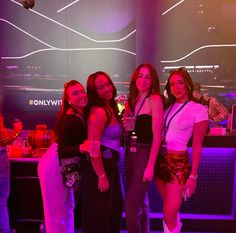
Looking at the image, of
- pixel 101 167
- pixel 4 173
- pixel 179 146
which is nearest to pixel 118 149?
pixel 101 167

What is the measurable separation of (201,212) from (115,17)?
247 cm

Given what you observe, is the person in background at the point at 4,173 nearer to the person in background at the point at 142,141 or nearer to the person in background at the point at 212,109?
the person in background at the point at 142,141

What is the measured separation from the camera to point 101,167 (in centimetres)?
191

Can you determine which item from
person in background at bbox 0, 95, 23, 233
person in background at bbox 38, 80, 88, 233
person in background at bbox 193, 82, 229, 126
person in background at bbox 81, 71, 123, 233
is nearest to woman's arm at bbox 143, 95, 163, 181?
person in background at bbox 81, 71, 123, 233

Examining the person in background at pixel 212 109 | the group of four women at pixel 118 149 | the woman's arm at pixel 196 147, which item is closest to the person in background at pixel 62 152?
the group of four women at pixel 118 149

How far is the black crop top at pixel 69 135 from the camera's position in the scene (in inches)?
74.2

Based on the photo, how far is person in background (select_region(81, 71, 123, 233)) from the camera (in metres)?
1.90

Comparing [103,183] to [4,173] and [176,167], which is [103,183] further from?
[4,173]

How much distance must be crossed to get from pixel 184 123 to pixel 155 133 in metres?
0.20

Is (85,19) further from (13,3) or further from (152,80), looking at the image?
(152,80)

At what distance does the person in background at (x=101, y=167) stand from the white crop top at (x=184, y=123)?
0.36 meters

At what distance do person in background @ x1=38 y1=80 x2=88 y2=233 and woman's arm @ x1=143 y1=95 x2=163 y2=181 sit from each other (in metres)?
0.43

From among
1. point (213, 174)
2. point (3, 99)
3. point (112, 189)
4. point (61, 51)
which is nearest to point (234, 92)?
point (213, 174)

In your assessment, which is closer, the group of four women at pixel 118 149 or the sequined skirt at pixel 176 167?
the group of four women at pixel 118 149
